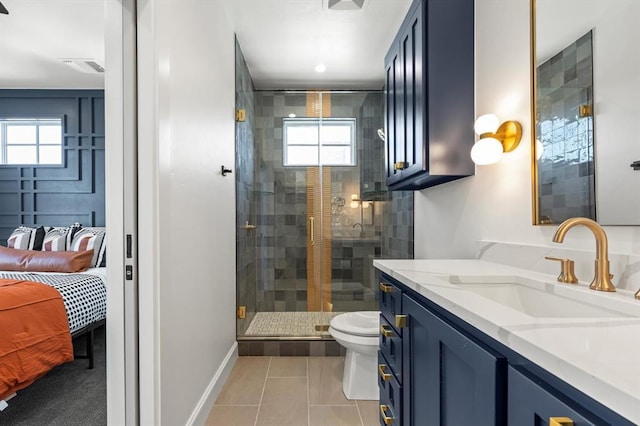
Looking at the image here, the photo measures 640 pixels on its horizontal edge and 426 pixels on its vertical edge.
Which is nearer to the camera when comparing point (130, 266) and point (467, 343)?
point (467, 343)

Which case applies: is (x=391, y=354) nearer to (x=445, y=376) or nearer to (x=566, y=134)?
(x=445, y=376)

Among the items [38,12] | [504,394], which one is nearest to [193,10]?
[38,12]

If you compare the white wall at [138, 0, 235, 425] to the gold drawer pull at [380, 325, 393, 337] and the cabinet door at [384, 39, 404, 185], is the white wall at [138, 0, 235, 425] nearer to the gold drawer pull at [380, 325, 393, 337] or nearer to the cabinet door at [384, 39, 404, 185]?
the gold drawer pull at [380, 325, 393, 337]

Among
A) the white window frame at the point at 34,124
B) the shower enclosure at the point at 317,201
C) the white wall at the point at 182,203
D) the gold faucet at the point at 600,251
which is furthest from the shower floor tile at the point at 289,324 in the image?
the white window frame at the point at 34,124

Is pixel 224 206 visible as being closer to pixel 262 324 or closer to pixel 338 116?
pixel 262 324

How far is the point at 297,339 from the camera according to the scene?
9.34 ft

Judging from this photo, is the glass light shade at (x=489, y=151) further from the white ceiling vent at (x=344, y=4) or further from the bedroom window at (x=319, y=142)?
the bedroom window at (x=319, y=142)

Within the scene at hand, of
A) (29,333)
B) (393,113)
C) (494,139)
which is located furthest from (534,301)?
(29,333)

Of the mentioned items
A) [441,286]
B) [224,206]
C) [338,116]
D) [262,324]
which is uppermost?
[338,116]

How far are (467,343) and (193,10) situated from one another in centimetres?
189

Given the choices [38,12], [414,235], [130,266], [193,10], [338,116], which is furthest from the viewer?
[338,116]

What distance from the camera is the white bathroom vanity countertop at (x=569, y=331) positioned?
429mm

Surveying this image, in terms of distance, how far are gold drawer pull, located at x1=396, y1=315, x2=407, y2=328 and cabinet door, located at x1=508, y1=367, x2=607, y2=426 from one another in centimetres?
66

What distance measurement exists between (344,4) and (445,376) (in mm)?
2181
